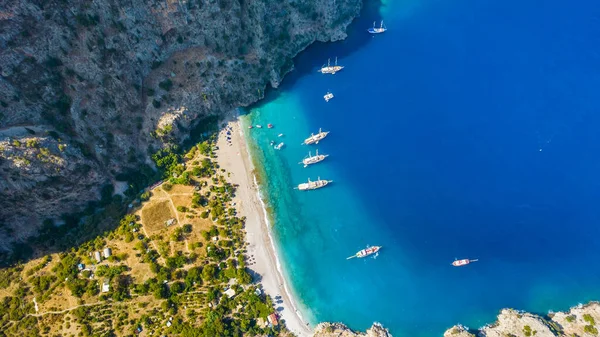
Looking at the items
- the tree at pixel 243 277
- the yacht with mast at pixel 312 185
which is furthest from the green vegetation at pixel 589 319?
the tree at pixel 243 277

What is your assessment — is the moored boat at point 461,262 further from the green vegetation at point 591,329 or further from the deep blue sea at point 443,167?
the green vegetation at point 591,329

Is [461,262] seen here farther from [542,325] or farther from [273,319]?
[273,319]

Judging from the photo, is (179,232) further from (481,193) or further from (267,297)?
(481,193)

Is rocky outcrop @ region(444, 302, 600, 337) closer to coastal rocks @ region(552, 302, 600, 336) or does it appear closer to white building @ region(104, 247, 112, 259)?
coastal rocks @ region(552, 302, 600, 336)

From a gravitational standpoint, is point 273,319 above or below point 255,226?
below

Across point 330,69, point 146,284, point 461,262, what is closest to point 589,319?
point 461,262

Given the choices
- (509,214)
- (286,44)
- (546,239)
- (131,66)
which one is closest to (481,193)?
(509,214)

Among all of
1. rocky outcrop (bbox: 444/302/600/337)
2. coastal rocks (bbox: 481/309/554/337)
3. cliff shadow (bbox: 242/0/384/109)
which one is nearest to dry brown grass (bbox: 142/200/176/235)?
cliff shadow (bbox: 242/0/384/109)
